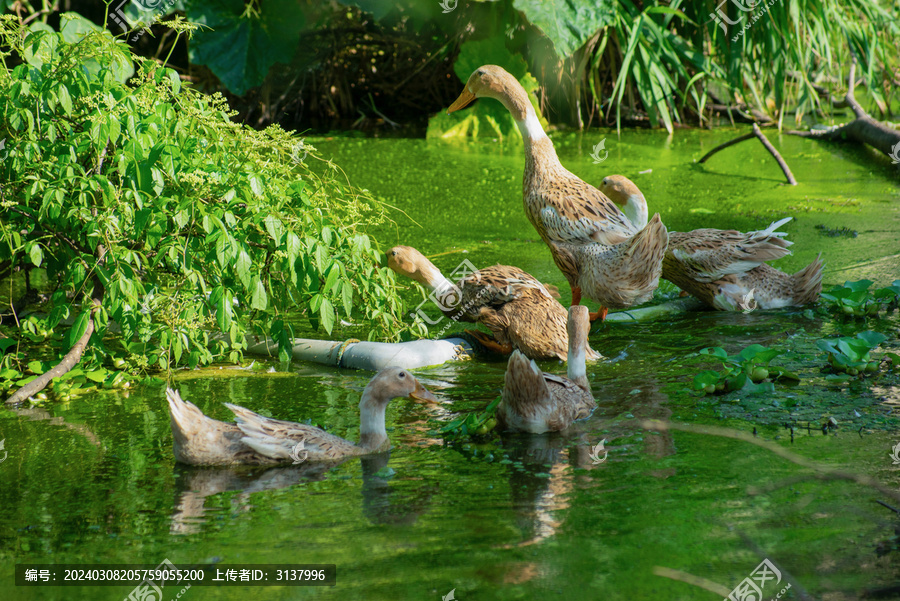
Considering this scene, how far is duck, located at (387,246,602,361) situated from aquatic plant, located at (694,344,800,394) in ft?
2.42

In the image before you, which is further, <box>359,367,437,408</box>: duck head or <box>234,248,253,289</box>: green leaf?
<box>234,248,253,289</box>: green leaf

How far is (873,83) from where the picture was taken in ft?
34.9

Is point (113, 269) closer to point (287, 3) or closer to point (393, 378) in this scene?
point (393, 378)

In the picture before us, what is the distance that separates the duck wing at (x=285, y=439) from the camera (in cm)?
351

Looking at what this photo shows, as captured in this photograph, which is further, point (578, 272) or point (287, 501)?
point (578, 272)

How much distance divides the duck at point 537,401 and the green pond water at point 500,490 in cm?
7

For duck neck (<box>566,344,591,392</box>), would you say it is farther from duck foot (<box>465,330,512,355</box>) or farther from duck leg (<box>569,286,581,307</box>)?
duck leg (<box>569,286,581,307</box>)

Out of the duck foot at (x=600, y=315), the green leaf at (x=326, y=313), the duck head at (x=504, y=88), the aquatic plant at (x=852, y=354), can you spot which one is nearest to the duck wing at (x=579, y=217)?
the duck foot at (x=600, y=315)

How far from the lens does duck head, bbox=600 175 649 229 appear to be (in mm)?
6168

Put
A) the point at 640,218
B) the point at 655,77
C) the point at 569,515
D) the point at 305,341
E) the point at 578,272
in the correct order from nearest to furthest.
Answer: the point at 569,515 → the point at 305,341 → the point at 578,272 → the point at 640,218 → the point at 655,77

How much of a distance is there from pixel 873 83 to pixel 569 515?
31.5 feet

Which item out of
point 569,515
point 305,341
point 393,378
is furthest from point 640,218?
point 569,515

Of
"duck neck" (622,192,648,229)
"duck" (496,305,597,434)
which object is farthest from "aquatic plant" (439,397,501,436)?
"duck neck" (622,192,648,229)

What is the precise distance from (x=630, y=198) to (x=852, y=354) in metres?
2.37
